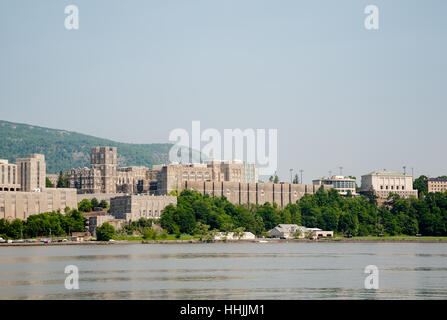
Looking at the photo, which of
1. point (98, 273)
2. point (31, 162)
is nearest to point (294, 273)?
point (98, 273)

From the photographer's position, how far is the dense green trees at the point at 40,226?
158 m

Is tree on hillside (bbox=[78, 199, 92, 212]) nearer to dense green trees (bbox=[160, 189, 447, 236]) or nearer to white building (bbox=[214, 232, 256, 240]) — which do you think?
dense green trees (bbox=[160, 189, 447, 236])

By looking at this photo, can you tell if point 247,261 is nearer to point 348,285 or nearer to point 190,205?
point 348,285

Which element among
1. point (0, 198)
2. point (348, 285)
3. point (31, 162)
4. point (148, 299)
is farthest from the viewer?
point (31, 162)

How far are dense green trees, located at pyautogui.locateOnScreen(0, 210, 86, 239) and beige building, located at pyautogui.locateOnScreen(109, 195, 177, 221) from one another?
37.4 feet

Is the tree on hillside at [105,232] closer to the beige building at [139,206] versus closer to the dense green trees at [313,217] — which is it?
the dense green trees at [313,217]

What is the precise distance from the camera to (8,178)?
191250mm

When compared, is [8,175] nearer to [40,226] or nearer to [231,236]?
[40,226]

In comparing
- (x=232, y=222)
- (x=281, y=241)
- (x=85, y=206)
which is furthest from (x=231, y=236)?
(x=85, y=206)

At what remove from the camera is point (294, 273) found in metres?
68.4

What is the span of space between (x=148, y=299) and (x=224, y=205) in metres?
142

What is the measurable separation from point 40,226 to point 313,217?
2521 inches
